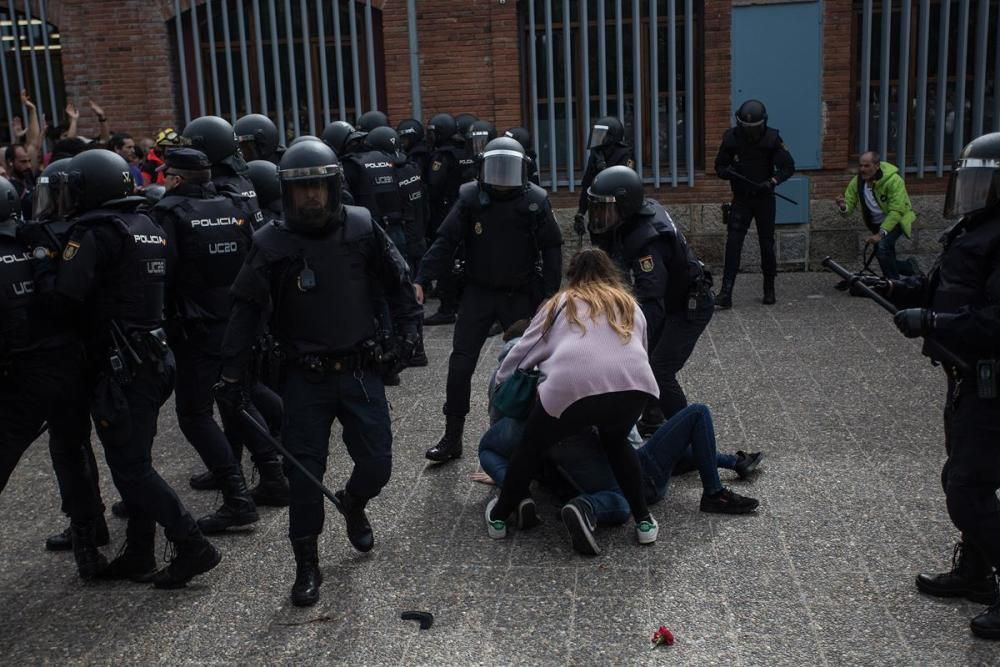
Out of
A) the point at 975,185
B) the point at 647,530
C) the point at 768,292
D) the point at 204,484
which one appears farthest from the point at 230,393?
the point at 768,292

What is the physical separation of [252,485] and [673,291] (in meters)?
2.63

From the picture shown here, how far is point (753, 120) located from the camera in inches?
424

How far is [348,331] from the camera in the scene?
480 centimetres

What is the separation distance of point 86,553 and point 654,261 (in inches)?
124

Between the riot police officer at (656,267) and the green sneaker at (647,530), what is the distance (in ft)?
3.48

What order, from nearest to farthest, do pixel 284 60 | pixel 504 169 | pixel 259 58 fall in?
pixel 504 169
pixel 259 58
pixel 284 60

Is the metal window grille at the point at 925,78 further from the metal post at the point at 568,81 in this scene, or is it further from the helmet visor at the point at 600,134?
the helmet visor at the point at 600,134

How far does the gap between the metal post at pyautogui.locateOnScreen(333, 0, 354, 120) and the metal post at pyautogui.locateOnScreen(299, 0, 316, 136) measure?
1.01 ft

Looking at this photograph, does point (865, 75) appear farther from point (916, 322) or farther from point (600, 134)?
point (916, 322)

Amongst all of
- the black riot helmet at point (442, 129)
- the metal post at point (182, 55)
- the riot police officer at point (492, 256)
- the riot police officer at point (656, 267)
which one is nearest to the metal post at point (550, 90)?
the black riot helmet at point (442, 129)

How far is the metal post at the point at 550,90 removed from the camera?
1257 cm

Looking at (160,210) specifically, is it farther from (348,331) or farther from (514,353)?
(514,353)

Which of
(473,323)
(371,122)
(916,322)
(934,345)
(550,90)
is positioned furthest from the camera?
(550,90)

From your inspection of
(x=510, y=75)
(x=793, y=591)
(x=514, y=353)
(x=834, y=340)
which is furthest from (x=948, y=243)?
(x=510, y=75)
